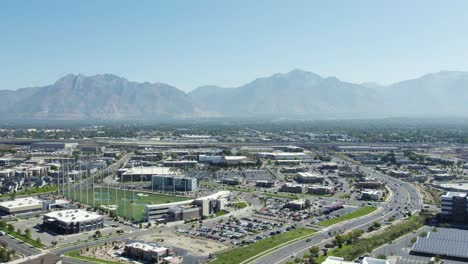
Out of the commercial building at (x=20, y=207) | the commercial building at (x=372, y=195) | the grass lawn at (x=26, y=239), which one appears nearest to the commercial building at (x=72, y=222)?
the grass lawn at (x=26, y=239)

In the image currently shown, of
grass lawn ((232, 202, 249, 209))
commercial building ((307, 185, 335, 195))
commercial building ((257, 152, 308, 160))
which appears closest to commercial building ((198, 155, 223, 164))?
commercial building ((257, 152, 308, 160))

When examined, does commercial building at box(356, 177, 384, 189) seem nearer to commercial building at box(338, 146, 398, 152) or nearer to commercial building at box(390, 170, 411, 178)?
commercial building at box(390, 170, 411, 178)

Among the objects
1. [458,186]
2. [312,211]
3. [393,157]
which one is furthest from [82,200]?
[393,157]

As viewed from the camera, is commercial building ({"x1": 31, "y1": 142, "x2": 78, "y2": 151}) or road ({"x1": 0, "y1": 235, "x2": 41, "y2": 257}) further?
commercial building ({"x1": 31, "y1": 142, "x2": 78, "y2": 151})

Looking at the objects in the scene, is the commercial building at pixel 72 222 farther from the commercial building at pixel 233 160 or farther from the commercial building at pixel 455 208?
the commercial building at pixel 233 160

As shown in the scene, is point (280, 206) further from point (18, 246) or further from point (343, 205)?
point (18, 246)

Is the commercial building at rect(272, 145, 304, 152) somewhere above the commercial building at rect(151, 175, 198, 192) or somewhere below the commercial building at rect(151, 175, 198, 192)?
above

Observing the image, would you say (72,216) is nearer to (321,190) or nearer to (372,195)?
(321,190)

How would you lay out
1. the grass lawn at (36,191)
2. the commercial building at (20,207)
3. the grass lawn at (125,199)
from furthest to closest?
the grass lawn at (36,191)
the grass lawn at (125,199)
the commercial building at (20,207)
